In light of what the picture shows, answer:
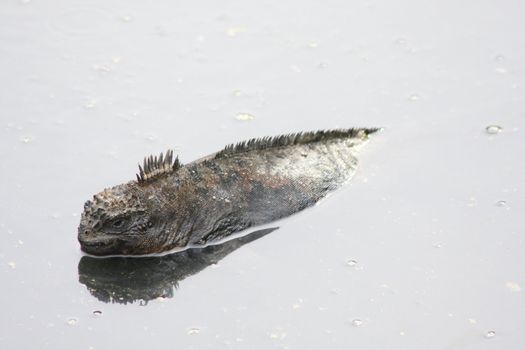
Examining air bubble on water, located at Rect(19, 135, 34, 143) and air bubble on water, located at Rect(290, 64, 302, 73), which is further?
air bubble on water, located at Rect(290, 64, 302, 73)

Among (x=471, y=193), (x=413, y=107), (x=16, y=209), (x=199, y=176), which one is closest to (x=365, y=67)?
(x=413, y=107)

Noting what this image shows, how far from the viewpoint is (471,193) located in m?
8.90

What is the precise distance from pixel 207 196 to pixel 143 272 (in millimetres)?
757

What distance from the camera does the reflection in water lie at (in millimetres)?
7680

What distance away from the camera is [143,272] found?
7.83 m

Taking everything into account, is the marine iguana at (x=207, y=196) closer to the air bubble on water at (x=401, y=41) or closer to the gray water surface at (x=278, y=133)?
the gray water surface at (x=278, y=133)

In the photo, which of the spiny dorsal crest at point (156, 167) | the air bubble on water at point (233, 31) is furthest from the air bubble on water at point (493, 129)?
the spiny dorsal crest at point (156, 167)

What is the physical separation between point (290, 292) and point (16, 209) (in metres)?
2.35

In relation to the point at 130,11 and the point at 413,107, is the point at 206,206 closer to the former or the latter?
the point at 413,107

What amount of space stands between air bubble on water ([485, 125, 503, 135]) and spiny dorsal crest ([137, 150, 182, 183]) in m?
3.24

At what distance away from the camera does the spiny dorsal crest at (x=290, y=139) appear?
27.2 ft

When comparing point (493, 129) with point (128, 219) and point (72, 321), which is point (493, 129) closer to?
point (128, 219)

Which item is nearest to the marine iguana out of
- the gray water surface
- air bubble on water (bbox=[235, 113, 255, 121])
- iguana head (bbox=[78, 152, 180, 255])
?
iguana head (bbox=[78, 152, 180, 255])

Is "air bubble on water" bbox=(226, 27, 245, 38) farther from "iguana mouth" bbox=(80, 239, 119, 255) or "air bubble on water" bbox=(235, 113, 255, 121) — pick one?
"iguana mouth" bbox=(80, 239, 119, 255)
